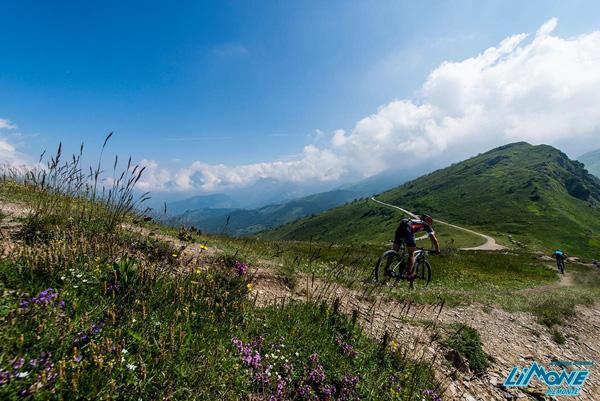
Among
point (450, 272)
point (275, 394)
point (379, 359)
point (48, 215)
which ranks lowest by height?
point (450, 272)

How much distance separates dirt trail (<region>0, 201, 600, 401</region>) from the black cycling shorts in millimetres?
3372

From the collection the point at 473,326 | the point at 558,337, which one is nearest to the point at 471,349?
the point at 473,326

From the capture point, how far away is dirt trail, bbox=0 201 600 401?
5.96 metres

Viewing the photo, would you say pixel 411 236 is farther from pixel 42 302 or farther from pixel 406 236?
pixel 42 302

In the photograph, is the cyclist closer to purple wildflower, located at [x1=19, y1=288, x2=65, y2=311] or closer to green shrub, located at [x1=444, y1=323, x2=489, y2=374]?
green shrub, located at [x1=444, y1=323, x2=489, y2=374]

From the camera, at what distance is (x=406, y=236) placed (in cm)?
1395

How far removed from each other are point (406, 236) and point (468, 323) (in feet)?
16.2

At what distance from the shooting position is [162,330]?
148 inches

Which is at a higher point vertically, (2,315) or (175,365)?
(2,315)

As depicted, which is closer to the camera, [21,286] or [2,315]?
[2,315]

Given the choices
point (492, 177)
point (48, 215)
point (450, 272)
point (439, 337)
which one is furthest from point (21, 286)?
point (492, 177)

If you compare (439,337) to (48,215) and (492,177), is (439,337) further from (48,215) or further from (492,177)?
(492,177)

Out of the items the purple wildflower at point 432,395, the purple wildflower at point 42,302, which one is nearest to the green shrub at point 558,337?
the purple wildflower at point 432,395

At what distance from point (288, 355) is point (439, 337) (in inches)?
183
